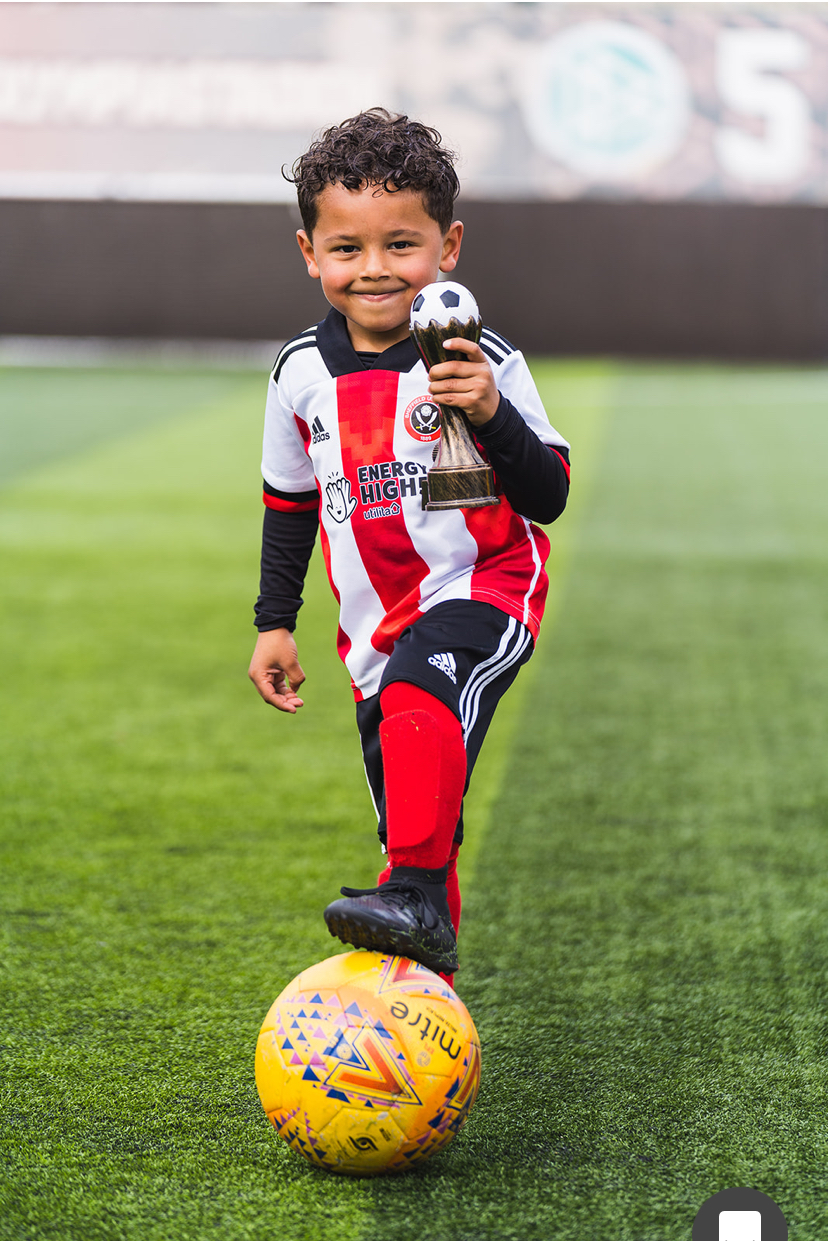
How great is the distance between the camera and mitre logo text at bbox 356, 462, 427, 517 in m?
2.24

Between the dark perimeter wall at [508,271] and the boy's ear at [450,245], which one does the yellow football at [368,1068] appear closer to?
the boy's ear at [450,245]

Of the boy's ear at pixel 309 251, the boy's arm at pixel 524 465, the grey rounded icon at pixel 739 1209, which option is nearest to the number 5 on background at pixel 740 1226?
the grey rounded icon at pixel 739 1209

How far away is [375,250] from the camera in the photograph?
2172 mm

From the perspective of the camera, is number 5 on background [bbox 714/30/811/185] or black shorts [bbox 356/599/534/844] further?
number 5 on background [bbox 714/30/811/185]

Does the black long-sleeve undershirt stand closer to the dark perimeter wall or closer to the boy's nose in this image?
the boy's nose

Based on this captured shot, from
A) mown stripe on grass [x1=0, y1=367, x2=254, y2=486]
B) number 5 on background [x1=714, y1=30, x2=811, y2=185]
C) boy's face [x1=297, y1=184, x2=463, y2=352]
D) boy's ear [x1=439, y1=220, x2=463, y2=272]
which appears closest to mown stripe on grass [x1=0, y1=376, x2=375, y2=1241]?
boy's face [x1=297, y1=184, x2=463, y2=352]

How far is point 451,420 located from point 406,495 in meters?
0.23

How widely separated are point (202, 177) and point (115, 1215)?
70.5ft

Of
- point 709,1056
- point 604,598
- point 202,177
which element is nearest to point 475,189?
point 202,177

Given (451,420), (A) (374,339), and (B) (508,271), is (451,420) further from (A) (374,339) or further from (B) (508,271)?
(B) (508,271)

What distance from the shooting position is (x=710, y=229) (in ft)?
67.0

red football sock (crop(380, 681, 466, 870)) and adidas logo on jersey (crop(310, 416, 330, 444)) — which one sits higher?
adidas logo on jersey (crop(310, 416, 330, 444))

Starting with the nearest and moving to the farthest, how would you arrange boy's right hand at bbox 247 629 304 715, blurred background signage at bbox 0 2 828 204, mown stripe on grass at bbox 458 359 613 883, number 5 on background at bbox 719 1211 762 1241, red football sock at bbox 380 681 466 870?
1. number 5 on background at bbox 719 1211 762 1241
2. red football sock at bbox 380 681 466 870
3. boy's right hand at bbox 247 629 304 715
4. mown stripe on grass at bbox 458 359 613 883
5. blurred background signage at bbox 0 2 828 204

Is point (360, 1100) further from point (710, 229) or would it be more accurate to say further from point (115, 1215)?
point (710, 229)
